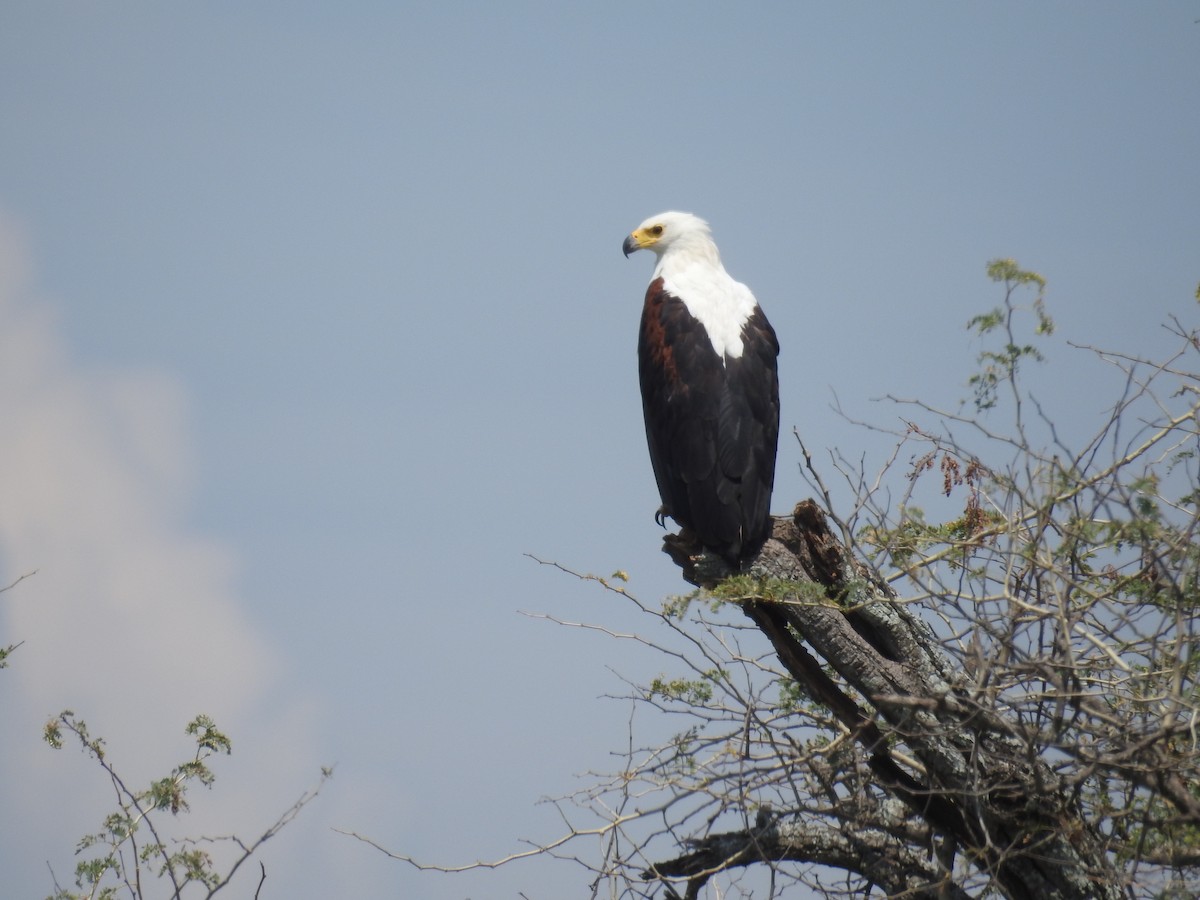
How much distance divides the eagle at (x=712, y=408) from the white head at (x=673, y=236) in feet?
1.70

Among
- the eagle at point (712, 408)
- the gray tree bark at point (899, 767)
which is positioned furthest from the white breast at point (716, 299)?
the gray tree bark at point (899, 767)

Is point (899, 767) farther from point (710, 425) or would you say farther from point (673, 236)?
point (673, 236)

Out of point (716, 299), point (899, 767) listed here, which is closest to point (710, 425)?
point (716, 299)

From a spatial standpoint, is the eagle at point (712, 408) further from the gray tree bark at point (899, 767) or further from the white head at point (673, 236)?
the white head at point (673, 236)

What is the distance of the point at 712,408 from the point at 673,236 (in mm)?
1959

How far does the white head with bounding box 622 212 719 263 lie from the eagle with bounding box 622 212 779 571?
20.4 inches

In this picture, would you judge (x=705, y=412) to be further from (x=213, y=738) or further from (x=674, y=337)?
(x=213, y=738)

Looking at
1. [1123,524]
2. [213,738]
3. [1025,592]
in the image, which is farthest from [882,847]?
[213,738]

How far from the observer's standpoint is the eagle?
16.8 ft

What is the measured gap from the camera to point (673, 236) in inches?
283

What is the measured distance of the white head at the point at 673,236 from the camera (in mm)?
7047

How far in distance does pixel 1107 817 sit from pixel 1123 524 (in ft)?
3.52

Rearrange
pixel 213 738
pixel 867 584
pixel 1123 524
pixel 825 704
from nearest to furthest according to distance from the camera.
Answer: pixel 1123 524 → pixel 867 584 → pixel 825 704 → pixel 213 738

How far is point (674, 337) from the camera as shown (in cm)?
591
